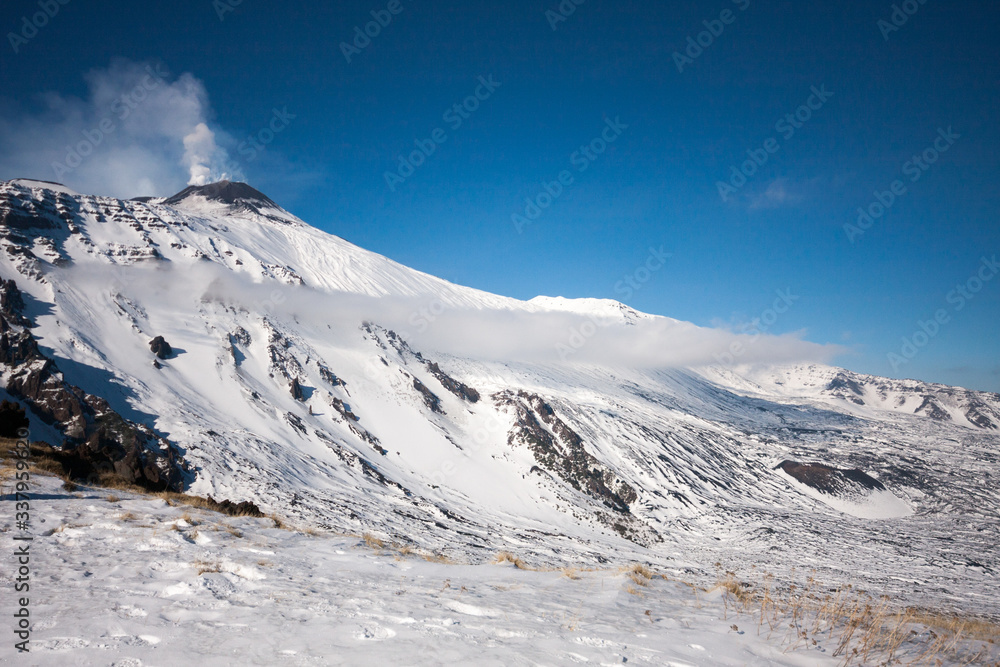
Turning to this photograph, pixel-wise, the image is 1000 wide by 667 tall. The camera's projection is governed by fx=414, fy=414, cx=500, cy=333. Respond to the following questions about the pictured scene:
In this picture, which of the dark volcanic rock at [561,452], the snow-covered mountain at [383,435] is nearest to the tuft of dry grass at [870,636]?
the snow-covered mountain at [383,435]

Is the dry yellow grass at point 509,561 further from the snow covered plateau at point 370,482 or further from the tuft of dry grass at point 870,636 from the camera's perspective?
the tuft of dry grass at point 870,636

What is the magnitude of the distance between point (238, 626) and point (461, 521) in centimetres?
5473

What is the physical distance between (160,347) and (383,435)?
42.1 metres

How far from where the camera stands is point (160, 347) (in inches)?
2862

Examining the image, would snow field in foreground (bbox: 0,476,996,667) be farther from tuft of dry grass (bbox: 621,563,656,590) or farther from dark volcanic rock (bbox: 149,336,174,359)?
dark volcanic rock (bbox: 149,336,174,359)

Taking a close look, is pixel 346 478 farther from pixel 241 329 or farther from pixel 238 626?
pixel 238 626

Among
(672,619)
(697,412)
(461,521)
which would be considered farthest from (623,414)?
(672,619)

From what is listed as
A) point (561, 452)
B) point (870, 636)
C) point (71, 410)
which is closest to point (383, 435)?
point (561, 452)

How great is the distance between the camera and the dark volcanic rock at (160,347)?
72.1 m

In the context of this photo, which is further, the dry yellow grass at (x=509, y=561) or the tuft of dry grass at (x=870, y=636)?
the dry yellow grass at (x=509, y=561)

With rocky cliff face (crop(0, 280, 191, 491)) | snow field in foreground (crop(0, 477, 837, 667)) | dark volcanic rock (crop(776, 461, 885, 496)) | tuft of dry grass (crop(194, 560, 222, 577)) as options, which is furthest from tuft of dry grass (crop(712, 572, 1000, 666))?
dark volcanic rock (crop(776, 461, 885, 496))

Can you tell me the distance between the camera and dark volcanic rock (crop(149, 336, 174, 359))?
72.1 metres

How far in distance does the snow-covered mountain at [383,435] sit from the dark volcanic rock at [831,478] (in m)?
0.68

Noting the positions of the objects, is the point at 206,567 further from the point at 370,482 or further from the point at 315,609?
the point at 370,482
